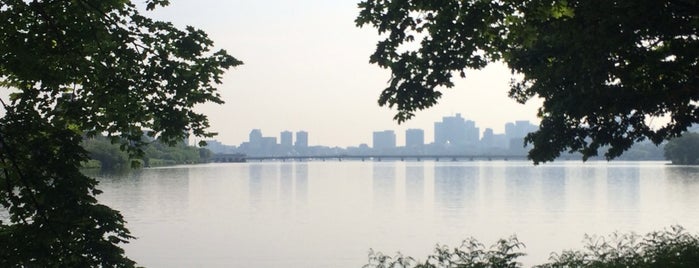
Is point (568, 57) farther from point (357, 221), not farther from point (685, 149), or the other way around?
point (685, 149)

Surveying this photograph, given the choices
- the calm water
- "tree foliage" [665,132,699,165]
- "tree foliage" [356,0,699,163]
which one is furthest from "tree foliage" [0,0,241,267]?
"tree foliage" [665,132,699,165]

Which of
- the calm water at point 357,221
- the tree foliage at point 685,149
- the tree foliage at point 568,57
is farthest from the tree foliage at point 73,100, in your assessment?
the tree foliage at point 685,149

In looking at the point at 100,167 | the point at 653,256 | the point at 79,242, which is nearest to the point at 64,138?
the point at 79,242

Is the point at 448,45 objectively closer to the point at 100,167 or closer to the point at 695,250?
the point at 695,250

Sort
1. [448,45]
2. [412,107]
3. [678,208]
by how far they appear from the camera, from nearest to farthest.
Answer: [448,45]
[412,107]
[678,208]

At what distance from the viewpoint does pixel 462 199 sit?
68125 millimetres

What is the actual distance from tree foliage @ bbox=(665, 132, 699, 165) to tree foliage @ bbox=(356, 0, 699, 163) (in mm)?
158721

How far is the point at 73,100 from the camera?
1122cm

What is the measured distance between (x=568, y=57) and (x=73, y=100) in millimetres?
11665

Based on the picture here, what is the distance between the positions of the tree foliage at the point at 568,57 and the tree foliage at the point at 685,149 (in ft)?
521

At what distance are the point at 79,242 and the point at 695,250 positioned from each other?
15102 millimetres

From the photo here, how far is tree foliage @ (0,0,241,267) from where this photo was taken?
9984 mm

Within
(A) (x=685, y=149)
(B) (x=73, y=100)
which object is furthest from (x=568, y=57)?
(A) (x=685, y=149)

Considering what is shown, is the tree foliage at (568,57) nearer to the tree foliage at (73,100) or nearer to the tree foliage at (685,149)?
the tree foliage at (73,100)
